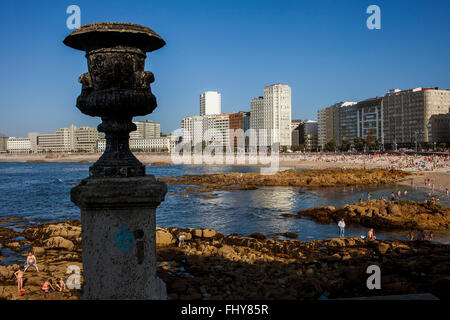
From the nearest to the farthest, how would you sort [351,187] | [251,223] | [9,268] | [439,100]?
[9,268] < [251,223] < [351,187] < [439,100]

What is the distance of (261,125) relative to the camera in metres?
180

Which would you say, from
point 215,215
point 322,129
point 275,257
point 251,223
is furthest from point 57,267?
point 322,129

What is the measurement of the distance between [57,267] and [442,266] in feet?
44.7

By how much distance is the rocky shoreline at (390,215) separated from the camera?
21312 mm

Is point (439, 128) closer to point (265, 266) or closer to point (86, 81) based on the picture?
point (265, 266)

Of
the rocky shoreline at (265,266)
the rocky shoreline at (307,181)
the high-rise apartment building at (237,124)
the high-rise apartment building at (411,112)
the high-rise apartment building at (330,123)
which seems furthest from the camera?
the high-rise apartment building at (237,124)

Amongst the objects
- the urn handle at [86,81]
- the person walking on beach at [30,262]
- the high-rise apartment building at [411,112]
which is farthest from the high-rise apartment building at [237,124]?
the urn handle at [86,81]

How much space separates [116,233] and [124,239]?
0.09m

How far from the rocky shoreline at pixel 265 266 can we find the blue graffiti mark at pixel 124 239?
7336mm

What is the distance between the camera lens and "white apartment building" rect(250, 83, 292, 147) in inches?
6900

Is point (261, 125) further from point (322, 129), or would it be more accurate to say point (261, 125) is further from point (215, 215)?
point (215, 215)

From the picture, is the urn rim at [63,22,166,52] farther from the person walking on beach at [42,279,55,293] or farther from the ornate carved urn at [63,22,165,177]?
the person walking on beach at [42,279,55,293]

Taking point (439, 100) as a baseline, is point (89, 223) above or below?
below

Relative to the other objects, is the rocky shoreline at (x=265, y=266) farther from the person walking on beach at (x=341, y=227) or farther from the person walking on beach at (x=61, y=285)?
the person walking on beach at (x=341, y=227)
